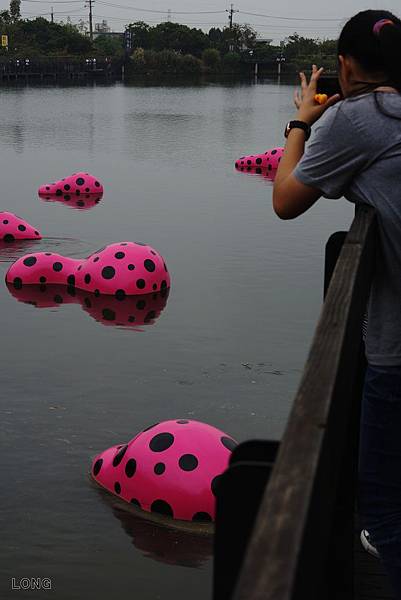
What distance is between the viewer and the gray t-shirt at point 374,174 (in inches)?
122

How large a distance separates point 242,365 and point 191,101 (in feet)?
176

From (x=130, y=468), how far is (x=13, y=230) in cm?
918

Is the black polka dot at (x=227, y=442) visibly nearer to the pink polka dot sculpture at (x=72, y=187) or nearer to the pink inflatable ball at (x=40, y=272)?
the pink inflatable ball at (x=40, y=272)

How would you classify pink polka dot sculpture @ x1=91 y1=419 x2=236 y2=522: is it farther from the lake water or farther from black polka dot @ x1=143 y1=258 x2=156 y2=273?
black polka dot @ x1=143 y1=258 x2=156 y2=273

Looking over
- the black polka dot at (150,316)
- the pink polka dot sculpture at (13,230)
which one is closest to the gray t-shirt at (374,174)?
the black polka dot at (150,316)

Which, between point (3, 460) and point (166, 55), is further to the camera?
point (166, 55)

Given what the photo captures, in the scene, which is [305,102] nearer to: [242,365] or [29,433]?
[29,433]

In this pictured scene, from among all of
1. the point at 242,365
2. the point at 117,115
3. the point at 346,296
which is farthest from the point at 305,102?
the point at 117,115

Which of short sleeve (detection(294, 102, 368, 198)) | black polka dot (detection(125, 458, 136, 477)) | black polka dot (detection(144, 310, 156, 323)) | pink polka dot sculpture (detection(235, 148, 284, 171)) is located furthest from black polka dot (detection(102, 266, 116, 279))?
pink polka dot sculpture (detection(235, 148, 284, 171))

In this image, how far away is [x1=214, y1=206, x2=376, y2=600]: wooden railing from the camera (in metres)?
1.48

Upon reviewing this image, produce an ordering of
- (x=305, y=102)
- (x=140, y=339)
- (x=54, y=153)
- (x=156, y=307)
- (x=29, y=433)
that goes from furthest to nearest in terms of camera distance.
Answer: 1. (x=54, y=153)
2. (x=156, y=307)
3. (x=140, y=339)
4. (x=29, y=433)
5. (x=305, y=102)

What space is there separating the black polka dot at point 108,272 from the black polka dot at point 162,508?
233 inches

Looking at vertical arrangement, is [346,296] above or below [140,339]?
above

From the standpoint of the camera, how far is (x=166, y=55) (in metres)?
134
